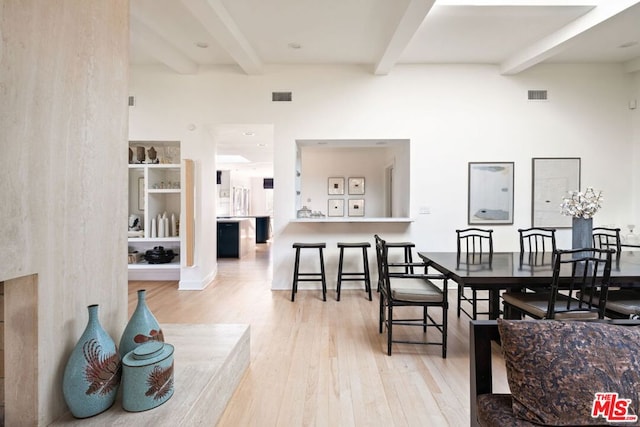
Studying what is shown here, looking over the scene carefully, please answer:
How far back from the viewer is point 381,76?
465 centimetres

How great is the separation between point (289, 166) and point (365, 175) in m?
3.60

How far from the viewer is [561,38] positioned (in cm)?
372

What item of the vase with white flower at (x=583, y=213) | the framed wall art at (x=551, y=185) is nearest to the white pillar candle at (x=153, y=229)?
the vase with white flower at (x=583, y=213)

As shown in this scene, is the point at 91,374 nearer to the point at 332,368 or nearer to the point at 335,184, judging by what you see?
the point at 332,368

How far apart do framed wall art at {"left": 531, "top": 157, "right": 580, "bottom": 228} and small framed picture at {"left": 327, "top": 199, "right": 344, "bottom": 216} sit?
4.14 m

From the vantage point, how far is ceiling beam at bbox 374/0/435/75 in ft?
9.60

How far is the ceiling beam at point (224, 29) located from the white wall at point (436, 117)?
470mm

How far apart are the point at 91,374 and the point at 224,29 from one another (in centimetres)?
326

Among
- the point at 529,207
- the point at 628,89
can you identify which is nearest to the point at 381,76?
the point at 529,207

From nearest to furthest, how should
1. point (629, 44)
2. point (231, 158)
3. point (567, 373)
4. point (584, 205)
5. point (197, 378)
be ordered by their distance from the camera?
point (567, 373) → point (197, 378) → point (584, 205) → point (629, 44) → point (231, 158)

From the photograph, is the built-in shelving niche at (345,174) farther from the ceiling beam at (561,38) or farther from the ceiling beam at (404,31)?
the ceiling beam at (561,38)

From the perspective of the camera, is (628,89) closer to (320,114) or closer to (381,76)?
(381,76)

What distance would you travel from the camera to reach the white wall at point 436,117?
15.3 ft

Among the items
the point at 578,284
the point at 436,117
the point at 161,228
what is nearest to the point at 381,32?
the point at 436,117
